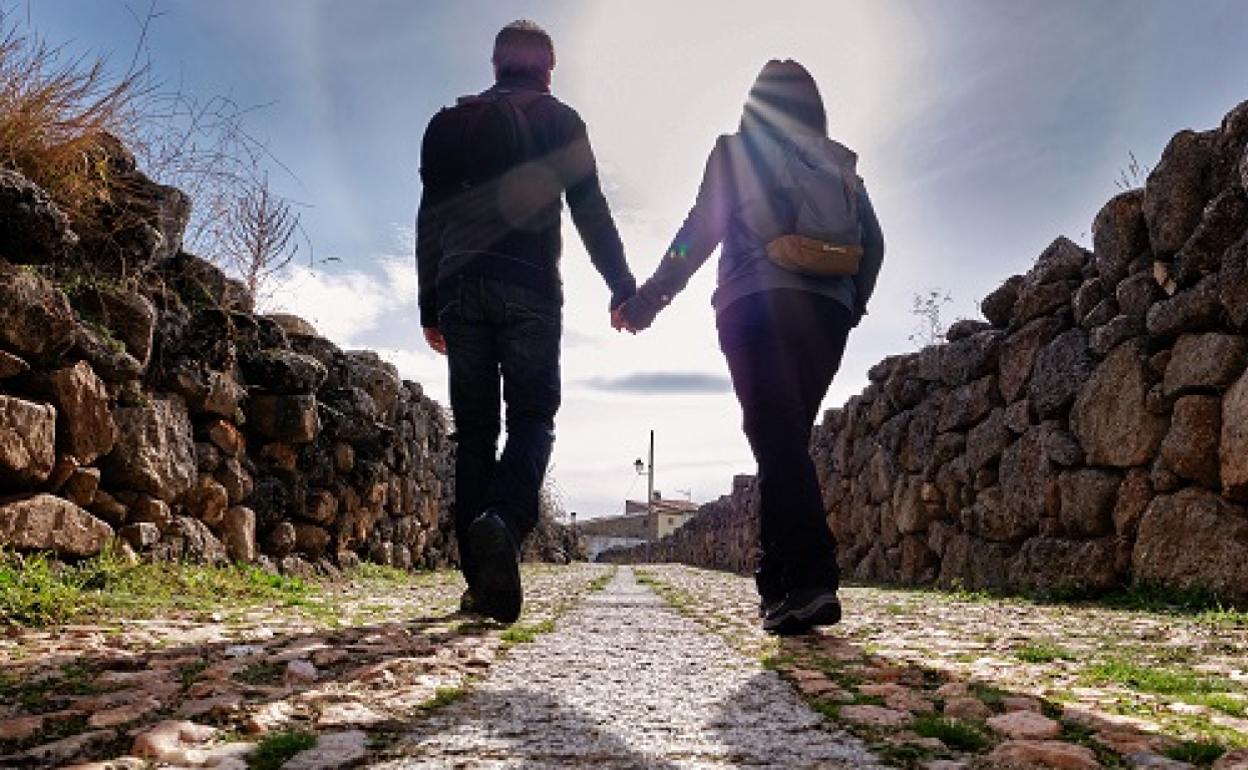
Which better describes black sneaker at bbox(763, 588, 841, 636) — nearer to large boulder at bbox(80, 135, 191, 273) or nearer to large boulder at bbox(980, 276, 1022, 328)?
large boulder at bbox(80, 135, 191, 273)

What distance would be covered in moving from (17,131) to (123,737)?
304cm

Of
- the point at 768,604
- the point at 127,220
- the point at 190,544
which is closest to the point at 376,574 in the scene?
the point at 190,544

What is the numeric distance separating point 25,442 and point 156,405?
1023mm

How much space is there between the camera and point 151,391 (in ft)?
14.0

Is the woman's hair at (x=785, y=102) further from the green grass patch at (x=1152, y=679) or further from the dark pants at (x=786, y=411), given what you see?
the green grass patch at (x=1152, y=679)

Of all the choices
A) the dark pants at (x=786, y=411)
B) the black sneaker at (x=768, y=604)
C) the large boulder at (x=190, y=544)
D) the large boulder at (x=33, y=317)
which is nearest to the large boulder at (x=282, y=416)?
the large boulder at (x=190, y=544)

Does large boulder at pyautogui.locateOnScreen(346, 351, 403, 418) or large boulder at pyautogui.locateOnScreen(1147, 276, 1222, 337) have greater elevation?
large boulder at pyautogui.locateOnScreen(346, 351, 403, 418)

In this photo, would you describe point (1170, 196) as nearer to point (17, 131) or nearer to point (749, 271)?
point (749, 271)

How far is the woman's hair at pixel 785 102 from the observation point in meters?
3.51

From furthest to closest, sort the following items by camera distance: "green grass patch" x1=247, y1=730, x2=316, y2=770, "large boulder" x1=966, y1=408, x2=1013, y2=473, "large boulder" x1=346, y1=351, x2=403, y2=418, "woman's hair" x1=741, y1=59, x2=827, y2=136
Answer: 1. "large boulder" x1=346, y1=351, x2=403, y2=418
2. "large boulder" x1=966, y1=408, x2=1013, y2=473
3. "woman's hair" x1=741, y1=59, x2=827, y2=136
4. "green grass patch" x1=247, y1=730, x2=316, y2=770

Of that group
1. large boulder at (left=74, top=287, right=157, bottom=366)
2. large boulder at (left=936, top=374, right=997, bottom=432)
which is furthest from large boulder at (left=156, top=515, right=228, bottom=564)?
large boulder at (left=936, top=374, right=997, bottom=432)

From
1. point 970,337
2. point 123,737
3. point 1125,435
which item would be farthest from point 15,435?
point 970,337

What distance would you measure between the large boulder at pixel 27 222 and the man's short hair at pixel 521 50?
1702mm

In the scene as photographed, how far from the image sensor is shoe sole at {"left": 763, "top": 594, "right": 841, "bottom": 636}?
122 inches
